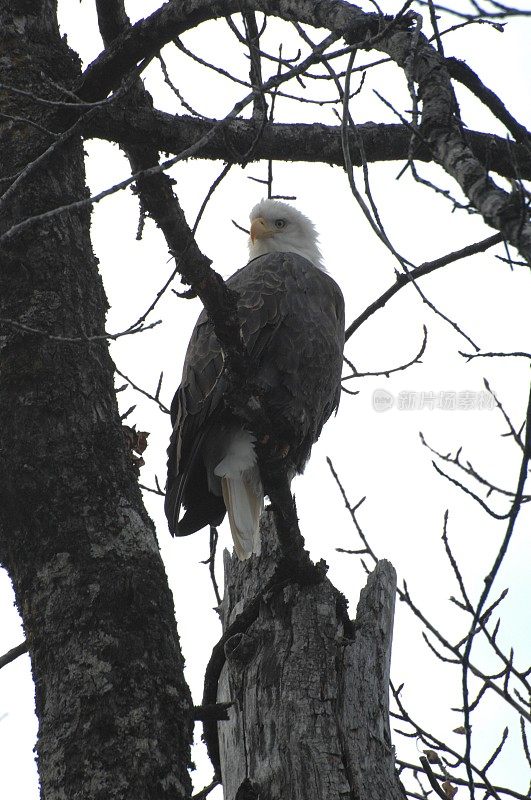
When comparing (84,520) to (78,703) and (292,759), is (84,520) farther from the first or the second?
(292,759)

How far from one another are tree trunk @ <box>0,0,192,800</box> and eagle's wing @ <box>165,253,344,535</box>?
146 cm

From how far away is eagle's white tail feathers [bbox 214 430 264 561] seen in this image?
13.3 feet

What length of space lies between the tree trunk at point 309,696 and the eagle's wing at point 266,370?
919 millimetres

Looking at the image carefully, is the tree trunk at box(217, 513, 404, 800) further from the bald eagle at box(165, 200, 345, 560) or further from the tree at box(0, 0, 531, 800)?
the bald eagle at box(165, 200, 345, 560)

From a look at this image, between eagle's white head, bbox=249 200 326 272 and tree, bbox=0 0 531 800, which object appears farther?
eagle's white head, bbox=249 200 326 272

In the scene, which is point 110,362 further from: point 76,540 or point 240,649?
point 240,649

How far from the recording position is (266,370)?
4121 millimetres

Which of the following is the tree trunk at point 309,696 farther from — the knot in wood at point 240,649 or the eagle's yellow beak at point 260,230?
the eagle's yellow beak at point 260,230

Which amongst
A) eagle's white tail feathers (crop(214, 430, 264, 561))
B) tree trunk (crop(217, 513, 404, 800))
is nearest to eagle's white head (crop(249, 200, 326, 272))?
eagle's white tail feathers (crop(214, 430, 264, 561))

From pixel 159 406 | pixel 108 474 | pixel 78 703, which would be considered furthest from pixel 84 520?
pixel 159 406

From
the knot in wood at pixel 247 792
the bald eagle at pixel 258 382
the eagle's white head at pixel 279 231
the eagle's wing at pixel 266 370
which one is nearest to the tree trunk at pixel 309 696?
the knot in wood at pixel 247 792

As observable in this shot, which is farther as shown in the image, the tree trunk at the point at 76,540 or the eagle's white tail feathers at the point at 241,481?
the eagle's white tail feathers at the point at 241,481

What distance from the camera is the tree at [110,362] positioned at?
1861 millimetres

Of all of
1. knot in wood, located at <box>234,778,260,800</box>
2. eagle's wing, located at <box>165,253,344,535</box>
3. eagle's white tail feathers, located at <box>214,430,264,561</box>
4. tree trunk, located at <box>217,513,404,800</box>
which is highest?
eagle's wing, located at <box>165,253,344,535</box>
